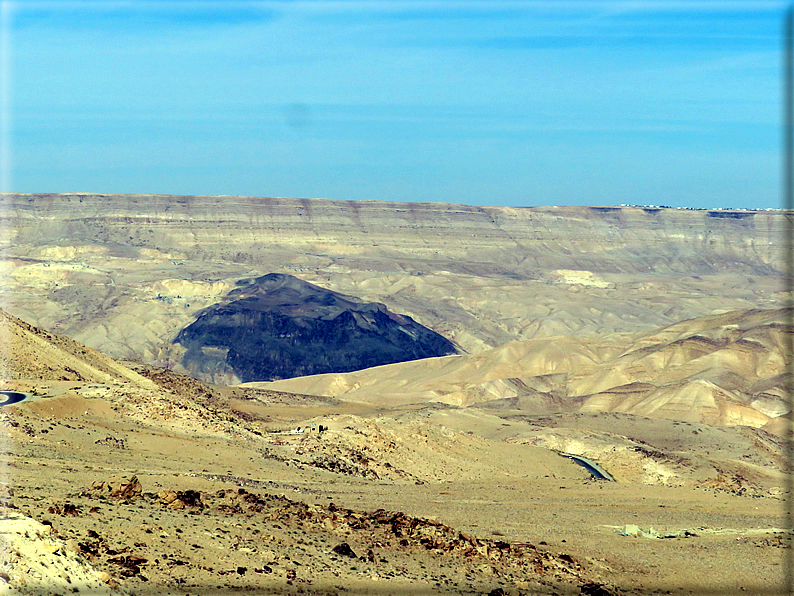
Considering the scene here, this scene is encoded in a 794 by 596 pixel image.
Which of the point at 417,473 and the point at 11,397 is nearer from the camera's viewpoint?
the point at 11,397

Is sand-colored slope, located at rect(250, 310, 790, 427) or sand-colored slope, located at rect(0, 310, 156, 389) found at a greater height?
sand-colored slope, located at rect(0, 310, 156, 389)

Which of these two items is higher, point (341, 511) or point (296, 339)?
point (341, 511)

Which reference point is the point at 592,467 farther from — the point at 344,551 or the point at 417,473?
the point at 344,551

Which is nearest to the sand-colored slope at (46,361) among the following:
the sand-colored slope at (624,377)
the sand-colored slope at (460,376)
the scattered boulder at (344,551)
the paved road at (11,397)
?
the paved road at (11,397)

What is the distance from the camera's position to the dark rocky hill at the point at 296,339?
Result: 12419cm

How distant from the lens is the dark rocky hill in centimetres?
12419

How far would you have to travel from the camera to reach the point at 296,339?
427 feet

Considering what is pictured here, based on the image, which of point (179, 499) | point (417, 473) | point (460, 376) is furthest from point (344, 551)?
point (460, 376)

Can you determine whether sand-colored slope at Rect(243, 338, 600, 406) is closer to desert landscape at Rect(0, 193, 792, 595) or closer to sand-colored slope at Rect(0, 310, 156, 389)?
desert landscape at Rect(0, 193, 792, 595)

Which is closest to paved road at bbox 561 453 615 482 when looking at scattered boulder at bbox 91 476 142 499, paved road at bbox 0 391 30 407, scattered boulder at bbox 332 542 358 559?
paved road at bbox 0 391 30 407

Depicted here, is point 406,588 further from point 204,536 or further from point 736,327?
point 736,327

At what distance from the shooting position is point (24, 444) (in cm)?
3216

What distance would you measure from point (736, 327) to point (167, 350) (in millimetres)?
68957

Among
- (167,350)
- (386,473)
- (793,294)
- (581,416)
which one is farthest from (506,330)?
(386,473)
